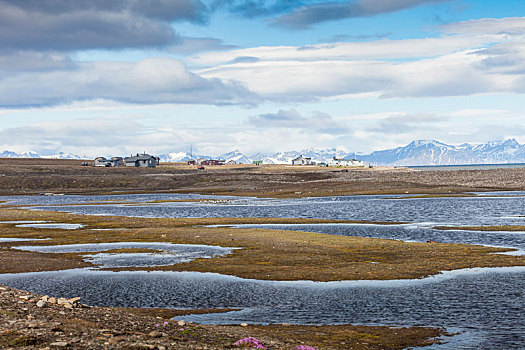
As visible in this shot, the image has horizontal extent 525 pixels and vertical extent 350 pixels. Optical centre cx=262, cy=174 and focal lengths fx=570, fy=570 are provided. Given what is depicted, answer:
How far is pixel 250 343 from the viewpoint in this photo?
20156 mm

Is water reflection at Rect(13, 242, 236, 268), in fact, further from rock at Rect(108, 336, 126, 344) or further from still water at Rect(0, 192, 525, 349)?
rock at Rect(108, 336, 126, 344)

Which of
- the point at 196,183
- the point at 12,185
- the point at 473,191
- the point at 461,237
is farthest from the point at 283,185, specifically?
the point at 461,237

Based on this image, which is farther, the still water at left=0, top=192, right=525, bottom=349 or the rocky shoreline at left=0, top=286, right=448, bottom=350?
the still water at left=0, top=192, right=525, bottom=349

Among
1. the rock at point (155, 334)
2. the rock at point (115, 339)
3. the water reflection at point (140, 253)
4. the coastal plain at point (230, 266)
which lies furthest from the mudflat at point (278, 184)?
the rock at point (115, 339)

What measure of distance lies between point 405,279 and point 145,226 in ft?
139

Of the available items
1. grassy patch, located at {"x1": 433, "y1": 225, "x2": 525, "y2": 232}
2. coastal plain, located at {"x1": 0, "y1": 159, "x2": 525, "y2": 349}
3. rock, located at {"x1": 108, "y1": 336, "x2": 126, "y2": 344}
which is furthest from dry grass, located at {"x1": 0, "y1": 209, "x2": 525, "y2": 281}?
rock, located at {"x1": 108, "y1": 336, "x2": 126, "y2": 344}

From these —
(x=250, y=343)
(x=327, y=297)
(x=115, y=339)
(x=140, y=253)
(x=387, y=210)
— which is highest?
(x=115, y=339)

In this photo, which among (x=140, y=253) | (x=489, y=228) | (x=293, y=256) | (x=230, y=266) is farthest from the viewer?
(x=489, y=228)

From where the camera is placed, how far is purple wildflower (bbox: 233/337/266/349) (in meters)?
19.9

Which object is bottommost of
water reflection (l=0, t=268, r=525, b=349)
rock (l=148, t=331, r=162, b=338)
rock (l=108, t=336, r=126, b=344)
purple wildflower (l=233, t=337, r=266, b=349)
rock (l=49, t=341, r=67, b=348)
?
water reflection (l=0, t=268, r=525, b=349)

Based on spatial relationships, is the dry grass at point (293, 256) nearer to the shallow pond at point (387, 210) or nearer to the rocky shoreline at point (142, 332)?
the rocky shoreline at point (142, 332)

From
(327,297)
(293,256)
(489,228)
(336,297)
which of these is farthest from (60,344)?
(489,228)

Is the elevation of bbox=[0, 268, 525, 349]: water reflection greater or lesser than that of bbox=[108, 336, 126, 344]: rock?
lesser

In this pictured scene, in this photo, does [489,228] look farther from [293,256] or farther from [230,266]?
[230,266]
